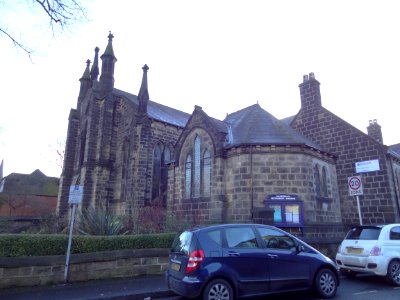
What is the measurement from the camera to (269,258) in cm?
705

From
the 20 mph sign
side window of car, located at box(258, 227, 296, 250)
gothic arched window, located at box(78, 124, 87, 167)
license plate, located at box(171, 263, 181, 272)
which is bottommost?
license plate, located at box(171, 263, 181, 272)

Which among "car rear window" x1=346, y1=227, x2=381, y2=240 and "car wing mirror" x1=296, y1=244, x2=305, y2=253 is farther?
"car rear window" x1=346, y1=227, x2=381, y2=240

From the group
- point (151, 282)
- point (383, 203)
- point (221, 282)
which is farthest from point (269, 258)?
point (383, 203)

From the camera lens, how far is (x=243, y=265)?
266 inches

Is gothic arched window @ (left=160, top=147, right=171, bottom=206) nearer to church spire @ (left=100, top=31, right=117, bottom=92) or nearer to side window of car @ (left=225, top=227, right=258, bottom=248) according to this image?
church spire @ (left=100, top=31, right=117, bottom=92)

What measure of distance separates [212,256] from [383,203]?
15.3 m

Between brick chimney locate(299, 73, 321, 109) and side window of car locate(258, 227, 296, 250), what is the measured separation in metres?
16.1

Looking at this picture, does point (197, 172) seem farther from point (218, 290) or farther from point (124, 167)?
point (218, 290)

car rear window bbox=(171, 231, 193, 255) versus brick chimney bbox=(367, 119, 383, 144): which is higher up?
brick chimney bbox=(367, 119, 383, 144)

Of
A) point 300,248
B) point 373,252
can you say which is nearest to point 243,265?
point 300,248

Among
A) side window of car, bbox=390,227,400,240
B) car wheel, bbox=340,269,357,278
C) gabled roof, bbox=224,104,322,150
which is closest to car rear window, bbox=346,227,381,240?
side window of car, bbox=390,227,400,240

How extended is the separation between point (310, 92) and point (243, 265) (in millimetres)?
17819

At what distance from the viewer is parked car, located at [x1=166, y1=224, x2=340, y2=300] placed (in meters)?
6.42

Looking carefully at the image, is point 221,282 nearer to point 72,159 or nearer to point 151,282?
point 151,282
